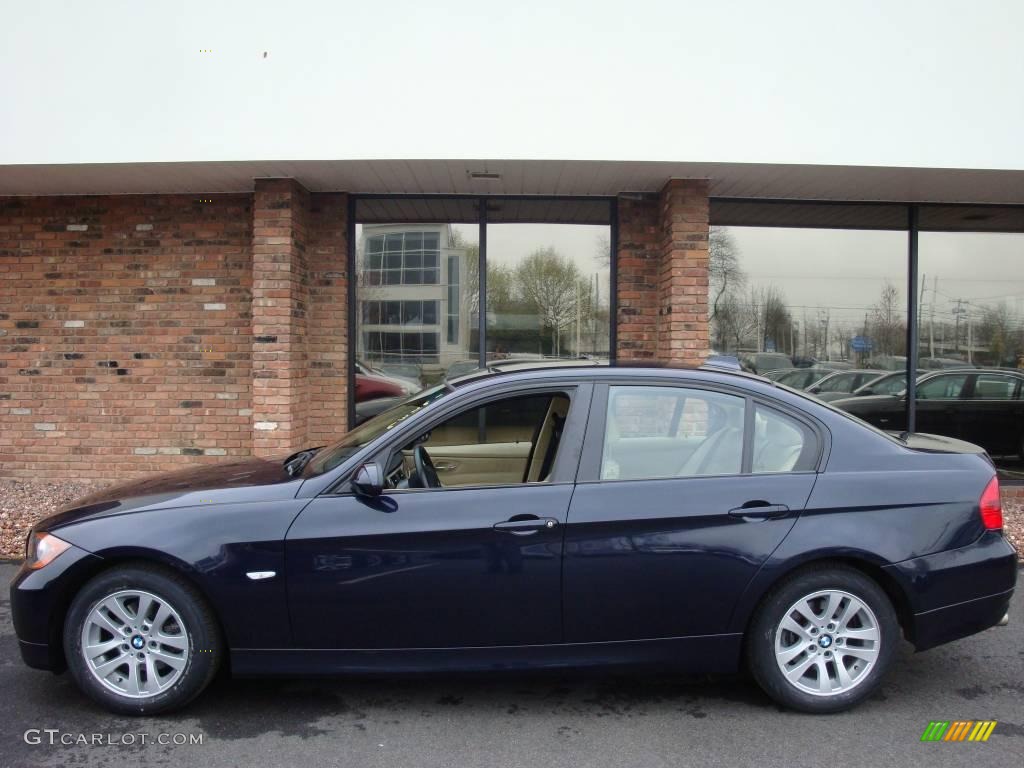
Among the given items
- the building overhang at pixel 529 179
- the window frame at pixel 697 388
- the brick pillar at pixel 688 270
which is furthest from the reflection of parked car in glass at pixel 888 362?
the window frame at pixel 697 388

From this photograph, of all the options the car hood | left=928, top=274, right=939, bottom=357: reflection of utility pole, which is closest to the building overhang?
left=928, top=274, right=939, bottom=357: reflection of utility pole

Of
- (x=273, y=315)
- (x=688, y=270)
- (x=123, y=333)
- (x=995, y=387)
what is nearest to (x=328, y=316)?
(x=273, y=315)

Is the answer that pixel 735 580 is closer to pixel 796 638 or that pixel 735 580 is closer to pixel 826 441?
pixel 796 638

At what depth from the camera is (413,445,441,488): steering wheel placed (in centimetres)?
375

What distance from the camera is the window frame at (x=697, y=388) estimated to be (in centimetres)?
351

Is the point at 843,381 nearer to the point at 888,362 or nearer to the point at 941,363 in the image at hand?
the point at 888,362

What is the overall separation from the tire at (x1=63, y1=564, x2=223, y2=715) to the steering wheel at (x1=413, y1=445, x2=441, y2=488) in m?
1.08

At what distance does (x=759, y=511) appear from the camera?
3.43m

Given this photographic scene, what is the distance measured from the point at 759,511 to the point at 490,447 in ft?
6.28

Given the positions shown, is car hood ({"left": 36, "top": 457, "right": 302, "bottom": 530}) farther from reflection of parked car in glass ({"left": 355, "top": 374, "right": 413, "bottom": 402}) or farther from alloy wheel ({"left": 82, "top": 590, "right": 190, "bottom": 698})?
reflection of parked car in glass ({"left": 355, "top": 374, "right": 413, "bottom": 402})

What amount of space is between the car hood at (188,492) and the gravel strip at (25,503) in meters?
2.51

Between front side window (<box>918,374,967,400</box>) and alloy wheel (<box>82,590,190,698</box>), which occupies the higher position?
front side window (<box>918,374,967,400</box>)

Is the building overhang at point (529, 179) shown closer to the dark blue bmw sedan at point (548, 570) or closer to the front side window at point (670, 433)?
the front side window at point (670, 433)

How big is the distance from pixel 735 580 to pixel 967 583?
106 centimetres
